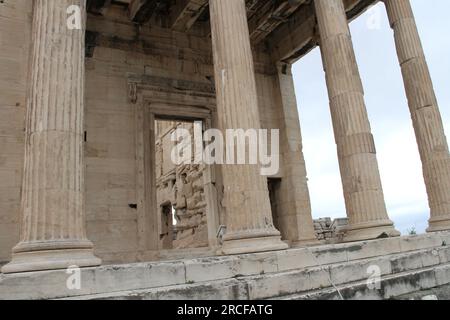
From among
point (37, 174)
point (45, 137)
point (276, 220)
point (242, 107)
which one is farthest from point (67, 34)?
point (276, 220)

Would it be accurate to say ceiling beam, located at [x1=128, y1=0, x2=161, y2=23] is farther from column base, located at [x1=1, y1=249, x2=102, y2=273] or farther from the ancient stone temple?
column base, located at [x1=1, y1=249, x2=102, y2=273]

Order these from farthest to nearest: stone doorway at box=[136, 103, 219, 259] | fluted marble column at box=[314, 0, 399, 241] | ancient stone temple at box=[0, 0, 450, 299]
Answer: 1. stone doorway at box=[136, 103, 219, 259]
2. fluted marble column at box=[314, 0, 399, 241]
3. ancient stone temple at box=[0, 0, 450, 299]

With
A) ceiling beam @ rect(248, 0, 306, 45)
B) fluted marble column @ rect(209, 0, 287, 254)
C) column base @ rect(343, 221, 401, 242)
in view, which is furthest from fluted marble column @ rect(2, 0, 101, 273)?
ceiling beam @ rect(248, 0, 306, 45)

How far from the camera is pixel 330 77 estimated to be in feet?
38.8

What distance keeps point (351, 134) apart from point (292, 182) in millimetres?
5778

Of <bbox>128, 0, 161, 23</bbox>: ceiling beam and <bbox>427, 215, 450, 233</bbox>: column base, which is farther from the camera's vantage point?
<bbox>128, 0, 161, 23</bbox>: ceiling beam

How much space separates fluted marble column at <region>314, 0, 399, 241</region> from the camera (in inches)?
413

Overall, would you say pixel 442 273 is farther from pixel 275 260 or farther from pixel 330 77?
pixel 330 77

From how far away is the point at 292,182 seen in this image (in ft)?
54.3

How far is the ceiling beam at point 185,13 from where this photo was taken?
1444 centimetres

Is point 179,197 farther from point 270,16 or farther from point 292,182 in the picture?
point 270,16

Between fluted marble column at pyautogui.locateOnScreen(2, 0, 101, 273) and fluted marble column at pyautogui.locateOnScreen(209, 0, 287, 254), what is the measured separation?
3.04m

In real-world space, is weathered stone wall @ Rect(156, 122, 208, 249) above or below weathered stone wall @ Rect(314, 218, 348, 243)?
above

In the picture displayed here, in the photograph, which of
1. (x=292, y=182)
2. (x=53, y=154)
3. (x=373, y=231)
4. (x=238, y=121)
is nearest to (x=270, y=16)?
(x=292, y=182)
